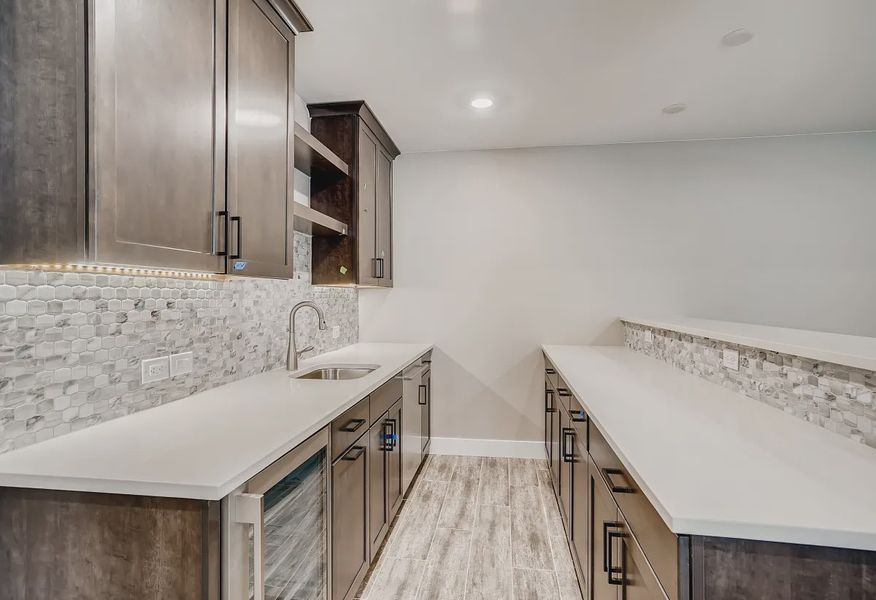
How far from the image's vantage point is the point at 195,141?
51.3 inches

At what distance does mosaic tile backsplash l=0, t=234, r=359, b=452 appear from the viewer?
3.70 feet

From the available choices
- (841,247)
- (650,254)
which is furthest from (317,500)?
(841,247)

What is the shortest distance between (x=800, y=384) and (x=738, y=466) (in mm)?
659

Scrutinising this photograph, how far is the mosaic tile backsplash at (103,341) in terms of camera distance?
3.70 ft

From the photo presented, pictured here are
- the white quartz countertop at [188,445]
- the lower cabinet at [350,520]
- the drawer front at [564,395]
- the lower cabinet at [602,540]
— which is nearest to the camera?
the white quartz countertop at [188,445]

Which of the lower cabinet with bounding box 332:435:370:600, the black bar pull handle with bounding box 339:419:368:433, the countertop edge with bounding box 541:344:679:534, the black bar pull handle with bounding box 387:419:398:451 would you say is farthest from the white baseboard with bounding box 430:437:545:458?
the countertop edge with bounding box 541:344:679:534

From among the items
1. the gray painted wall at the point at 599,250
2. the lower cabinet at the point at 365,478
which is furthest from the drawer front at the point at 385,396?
the gray painted wall at the point at 599,250

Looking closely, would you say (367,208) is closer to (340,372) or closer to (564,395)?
(340,372)

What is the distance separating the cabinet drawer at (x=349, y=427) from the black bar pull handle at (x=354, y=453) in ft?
0.09

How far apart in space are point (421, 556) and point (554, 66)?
2.61m

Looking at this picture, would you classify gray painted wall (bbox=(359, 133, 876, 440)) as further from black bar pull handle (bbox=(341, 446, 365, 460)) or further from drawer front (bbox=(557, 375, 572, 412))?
black bar pull handle (bbox=(341, 446, 365, 460))

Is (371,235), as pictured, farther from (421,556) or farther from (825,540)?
(825,540)

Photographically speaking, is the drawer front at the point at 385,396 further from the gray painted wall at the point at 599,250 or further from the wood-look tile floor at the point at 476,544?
the gray painted wall at the point at 599,250

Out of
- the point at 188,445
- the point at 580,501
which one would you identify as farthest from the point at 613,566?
the point at 188,445
